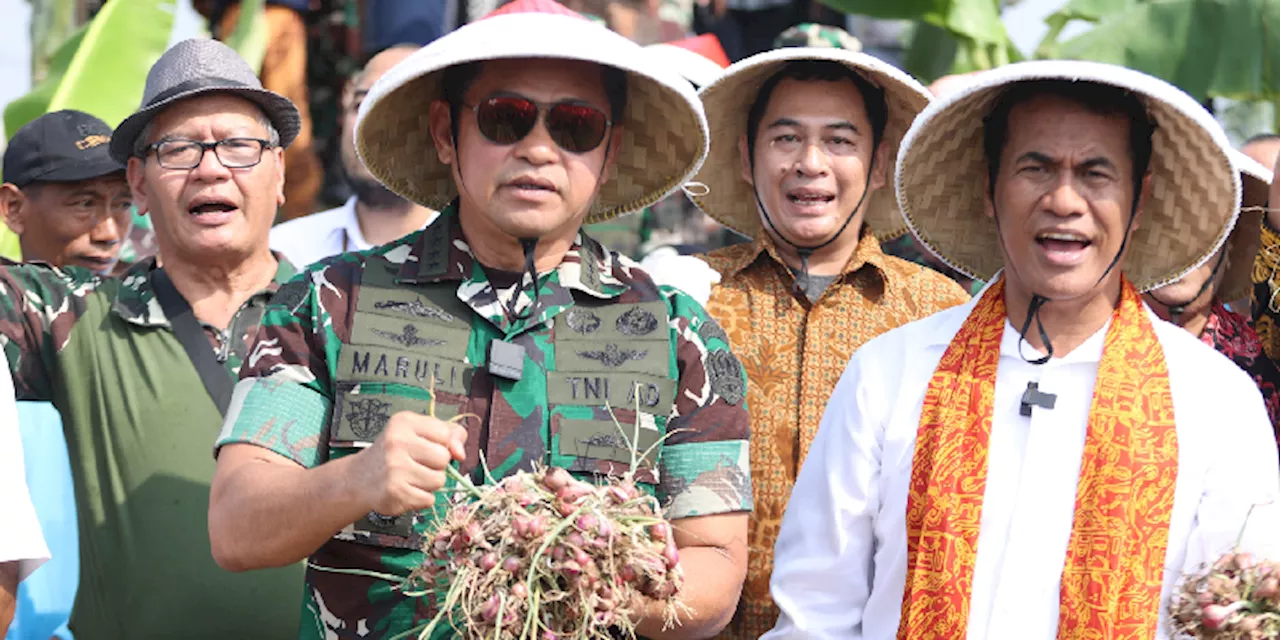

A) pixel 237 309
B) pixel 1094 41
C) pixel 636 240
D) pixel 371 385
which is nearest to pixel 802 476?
pixel 371 385

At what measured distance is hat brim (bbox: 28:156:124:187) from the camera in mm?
5270

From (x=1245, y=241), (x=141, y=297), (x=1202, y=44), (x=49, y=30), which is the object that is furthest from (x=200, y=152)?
(x=49, y=30)

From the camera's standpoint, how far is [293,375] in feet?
10.2

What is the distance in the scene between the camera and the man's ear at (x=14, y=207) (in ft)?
17.5

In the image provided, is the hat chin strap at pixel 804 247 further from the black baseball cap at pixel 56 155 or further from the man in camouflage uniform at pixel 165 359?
the black baseball cap at pixel 56 155

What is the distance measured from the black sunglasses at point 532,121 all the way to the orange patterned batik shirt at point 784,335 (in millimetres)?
1084

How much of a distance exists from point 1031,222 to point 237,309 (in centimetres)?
217

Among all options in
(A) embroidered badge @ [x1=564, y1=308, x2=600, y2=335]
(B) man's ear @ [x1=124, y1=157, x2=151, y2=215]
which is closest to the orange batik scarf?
(A) embroidered badge @ [x1=564, y1=308, x2=600, y2=335]

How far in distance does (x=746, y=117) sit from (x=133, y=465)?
1.99 m

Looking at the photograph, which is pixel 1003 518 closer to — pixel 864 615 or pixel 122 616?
pixel 864 615

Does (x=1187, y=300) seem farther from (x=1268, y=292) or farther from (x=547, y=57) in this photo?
(x=547, y=57)

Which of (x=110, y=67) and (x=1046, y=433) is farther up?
(x=110, y=67)

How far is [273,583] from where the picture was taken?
405 cm

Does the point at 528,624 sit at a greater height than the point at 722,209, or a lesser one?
lesser
